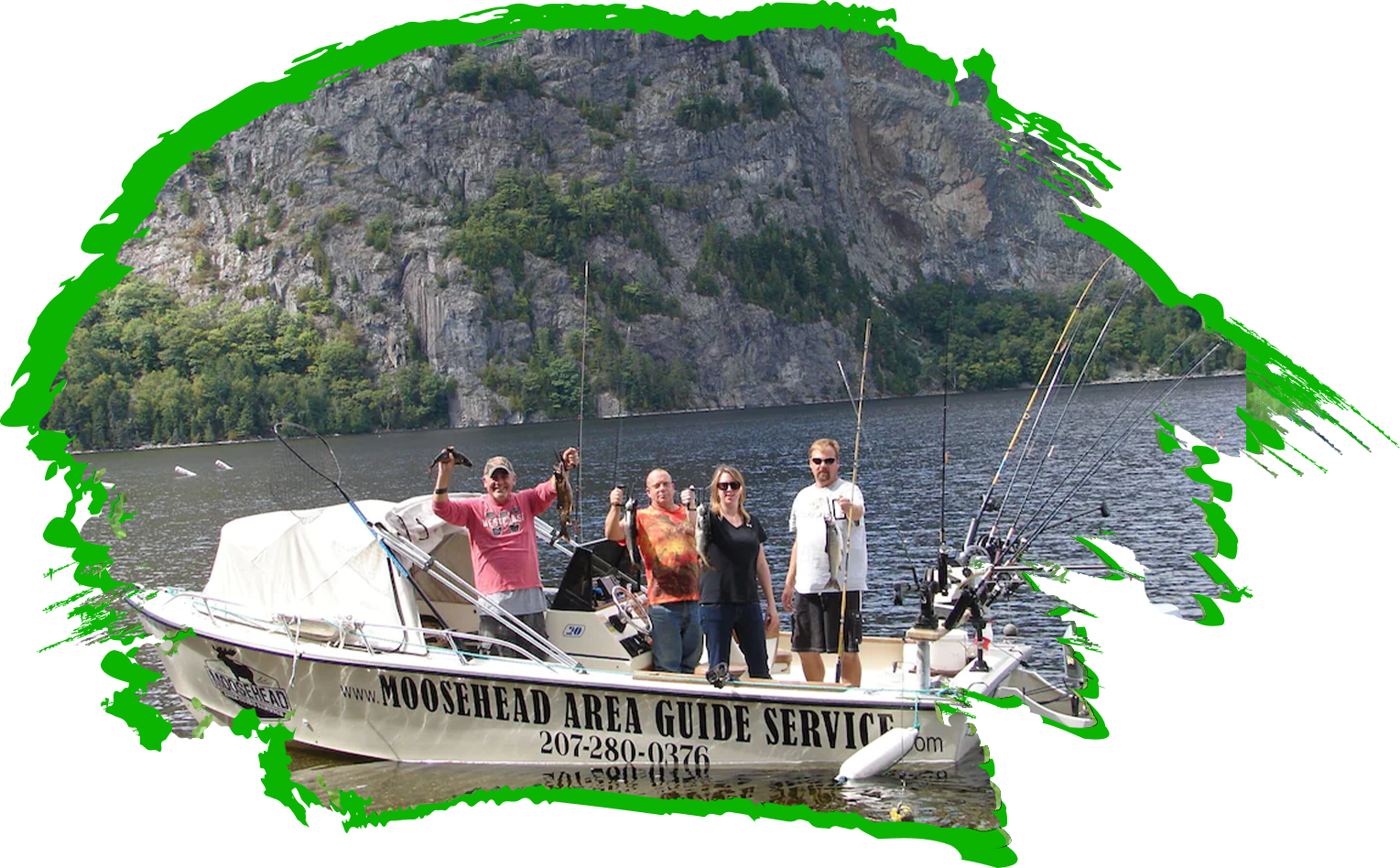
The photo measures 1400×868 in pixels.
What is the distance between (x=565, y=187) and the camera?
493 ft

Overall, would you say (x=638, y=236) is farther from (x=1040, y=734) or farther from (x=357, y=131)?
(x=1040, y=734)

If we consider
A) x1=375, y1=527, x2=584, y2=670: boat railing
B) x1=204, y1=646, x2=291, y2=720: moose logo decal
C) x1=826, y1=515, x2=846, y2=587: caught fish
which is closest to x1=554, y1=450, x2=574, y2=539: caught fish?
x1=375, y1=527, x2=584, y2=670: boat railing

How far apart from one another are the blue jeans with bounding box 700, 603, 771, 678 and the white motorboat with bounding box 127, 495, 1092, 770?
0.70 ft

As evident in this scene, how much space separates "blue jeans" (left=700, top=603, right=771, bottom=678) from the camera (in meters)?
8.23

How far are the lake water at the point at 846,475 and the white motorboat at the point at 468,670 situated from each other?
246 mm

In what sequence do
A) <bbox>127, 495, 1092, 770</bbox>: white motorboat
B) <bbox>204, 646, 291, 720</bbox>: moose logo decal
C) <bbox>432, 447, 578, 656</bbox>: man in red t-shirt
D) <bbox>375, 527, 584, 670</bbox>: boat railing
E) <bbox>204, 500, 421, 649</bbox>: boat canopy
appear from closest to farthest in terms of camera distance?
<bbox>127, 495, 1092, 770</bbox>: white motorboat
<bbox>432, 447, 578, 656</bbox>: man in red t-shirt
<bbox>375, 527, 584, 670</bbox>: boat railing
<bbox>204, 500, 421, 649</bbox>: boat canopy
<bbox>204, 646, 291, 720</bbox>: moose logo decal

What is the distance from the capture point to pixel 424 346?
123812 mm

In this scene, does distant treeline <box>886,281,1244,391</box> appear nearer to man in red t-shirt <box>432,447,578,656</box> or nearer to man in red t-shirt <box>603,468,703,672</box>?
man in red t-shirt <box>603,468,703,672</box>

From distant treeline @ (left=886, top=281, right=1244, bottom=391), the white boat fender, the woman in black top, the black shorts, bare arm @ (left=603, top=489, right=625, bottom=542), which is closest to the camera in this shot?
distant treeline @ (left=886, top=281, right=1244, bottom=391)

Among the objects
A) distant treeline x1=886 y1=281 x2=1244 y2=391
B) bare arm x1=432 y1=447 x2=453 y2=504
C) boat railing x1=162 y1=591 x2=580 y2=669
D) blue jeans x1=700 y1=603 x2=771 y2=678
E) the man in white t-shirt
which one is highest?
distant treeline x1=886 y1=281 x2=1244 y2=391

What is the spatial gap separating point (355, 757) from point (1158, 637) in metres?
8.42

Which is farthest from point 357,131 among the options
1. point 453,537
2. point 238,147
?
point 453,537

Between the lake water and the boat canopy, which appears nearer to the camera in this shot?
the lake water

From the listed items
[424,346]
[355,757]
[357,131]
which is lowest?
[355,757]
